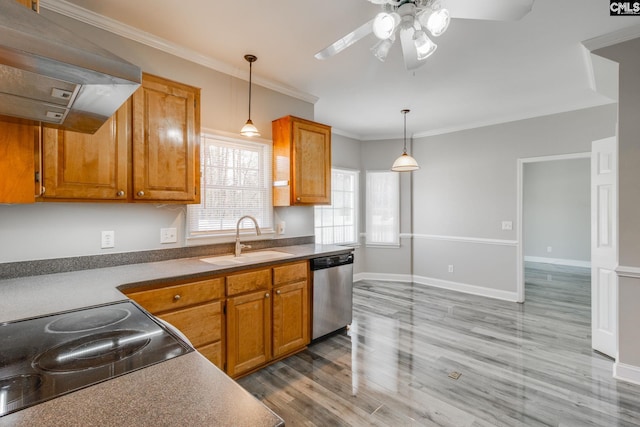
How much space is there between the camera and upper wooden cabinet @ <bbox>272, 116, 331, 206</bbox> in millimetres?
3135

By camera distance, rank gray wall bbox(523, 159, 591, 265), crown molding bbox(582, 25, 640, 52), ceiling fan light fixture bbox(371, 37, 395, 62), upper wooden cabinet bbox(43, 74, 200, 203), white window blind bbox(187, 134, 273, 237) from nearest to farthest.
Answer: ceiling fan light fixture bbox(371, 37, 395, 62) < upper wooden cabinet bbox(43, 74, 200, 203) < crown molding bbox(582, 25, 640, 52) < white window blind bbox(187, 134, 273, 237) < gray wall bbox(523, 159, 591, 265)

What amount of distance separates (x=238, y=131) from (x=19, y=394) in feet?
8.40

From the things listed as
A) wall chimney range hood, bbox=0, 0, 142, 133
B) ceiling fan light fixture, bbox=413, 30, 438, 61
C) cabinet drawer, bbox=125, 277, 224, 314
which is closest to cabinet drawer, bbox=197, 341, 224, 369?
cabinet drawer, bbox=125, 277, 224, 314

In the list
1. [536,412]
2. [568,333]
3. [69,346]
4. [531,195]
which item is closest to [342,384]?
[536,412]

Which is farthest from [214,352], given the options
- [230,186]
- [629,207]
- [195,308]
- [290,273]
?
[629,207]

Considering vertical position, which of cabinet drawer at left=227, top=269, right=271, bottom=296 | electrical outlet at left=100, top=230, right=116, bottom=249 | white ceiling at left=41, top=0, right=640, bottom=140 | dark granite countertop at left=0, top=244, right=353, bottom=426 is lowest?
cabinet drawer at left=227, top=269, right=271, bottom=296

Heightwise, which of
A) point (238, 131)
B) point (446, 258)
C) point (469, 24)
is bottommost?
point (446, 258)

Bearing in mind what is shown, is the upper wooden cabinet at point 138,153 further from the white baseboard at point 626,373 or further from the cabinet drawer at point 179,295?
the white baseboard at point 626,373

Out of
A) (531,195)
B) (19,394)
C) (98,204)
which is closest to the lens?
(19,394)

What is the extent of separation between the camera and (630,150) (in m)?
2.38

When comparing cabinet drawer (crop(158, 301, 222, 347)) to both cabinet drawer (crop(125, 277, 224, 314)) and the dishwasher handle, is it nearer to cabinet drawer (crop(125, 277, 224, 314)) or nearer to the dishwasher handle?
cabinet drawer (crop(125, 277, 224, 314))

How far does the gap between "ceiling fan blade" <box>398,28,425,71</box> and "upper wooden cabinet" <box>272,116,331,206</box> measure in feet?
4.70

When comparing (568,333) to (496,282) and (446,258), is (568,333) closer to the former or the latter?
(496,282)

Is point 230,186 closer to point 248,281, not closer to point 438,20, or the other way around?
point 248,281
